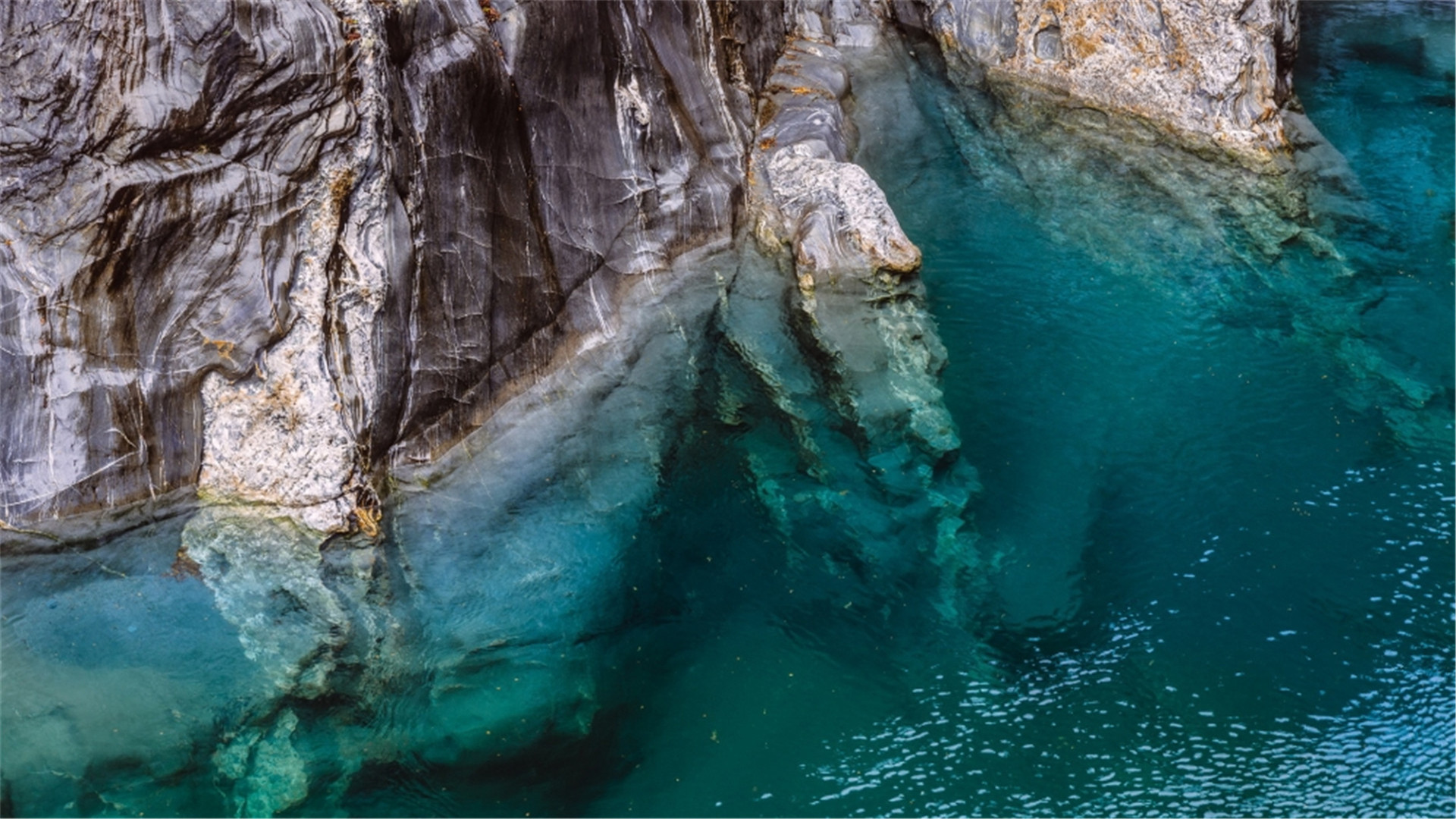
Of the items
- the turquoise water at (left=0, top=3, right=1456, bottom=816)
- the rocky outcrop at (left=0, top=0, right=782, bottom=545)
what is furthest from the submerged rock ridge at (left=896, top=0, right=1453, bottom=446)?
the rocky outcrop at (left=0, top=0, right=782, bottom=545)

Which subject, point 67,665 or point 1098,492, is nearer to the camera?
point 67,665

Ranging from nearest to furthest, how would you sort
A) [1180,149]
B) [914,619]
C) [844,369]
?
[914,619]
[844,369]
[1180,149]

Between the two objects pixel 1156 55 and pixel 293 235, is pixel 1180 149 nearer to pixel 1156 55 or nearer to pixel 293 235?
pixel 1156 55

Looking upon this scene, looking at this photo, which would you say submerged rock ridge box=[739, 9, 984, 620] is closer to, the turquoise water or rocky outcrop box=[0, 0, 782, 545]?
the turquoise water

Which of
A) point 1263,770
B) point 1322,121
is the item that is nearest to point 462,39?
point 1263,770

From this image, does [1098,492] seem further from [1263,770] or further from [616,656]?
[616,656]

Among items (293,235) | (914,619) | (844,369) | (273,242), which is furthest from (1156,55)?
(273,242)

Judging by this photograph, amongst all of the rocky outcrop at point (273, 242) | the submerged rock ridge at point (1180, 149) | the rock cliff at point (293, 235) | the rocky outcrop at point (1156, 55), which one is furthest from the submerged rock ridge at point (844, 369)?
the rocky outcrop at point (1156, 55)
